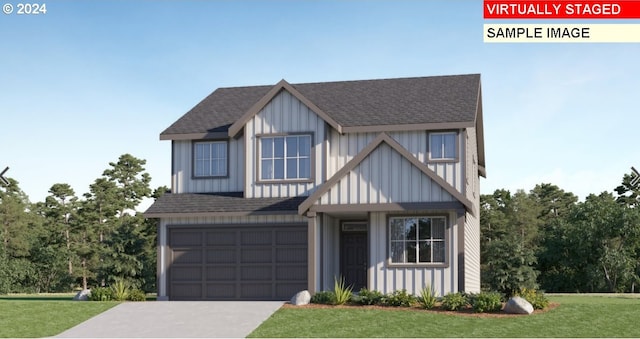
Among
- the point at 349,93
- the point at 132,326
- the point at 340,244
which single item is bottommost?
the point at 132,326

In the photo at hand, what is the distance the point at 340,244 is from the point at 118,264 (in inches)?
328

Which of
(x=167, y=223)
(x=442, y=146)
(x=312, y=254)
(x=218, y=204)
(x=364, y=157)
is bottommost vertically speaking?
(x=312, y=254)

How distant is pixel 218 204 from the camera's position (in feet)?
92.2

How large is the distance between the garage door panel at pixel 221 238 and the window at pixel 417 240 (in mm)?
5538

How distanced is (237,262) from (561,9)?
1295 centimetres

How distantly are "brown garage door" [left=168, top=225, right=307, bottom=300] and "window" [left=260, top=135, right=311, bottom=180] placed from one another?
6.16 ft

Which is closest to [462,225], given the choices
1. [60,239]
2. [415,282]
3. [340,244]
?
[415,282]

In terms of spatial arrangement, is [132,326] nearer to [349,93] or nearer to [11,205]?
[349,93]

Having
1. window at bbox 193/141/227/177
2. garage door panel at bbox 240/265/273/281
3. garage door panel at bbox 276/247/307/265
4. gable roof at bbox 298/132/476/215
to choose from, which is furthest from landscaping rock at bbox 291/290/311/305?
window at bbox 193/141/227/177

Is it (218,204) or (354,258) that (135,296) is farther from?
(354,258)

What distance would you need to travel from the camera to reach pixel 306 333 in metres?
19.8

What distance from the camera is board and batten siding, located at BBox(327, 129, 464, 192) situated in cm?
2705

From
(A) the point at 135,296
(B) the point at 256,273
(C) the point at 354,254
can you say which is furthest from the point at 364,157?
(A) the point at 135,296

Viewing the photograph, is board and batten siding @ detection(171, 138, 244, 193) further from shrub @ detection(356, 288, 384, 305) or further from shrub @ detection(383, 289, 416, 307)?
shrub @ detection(383, 289, 416, 307)
